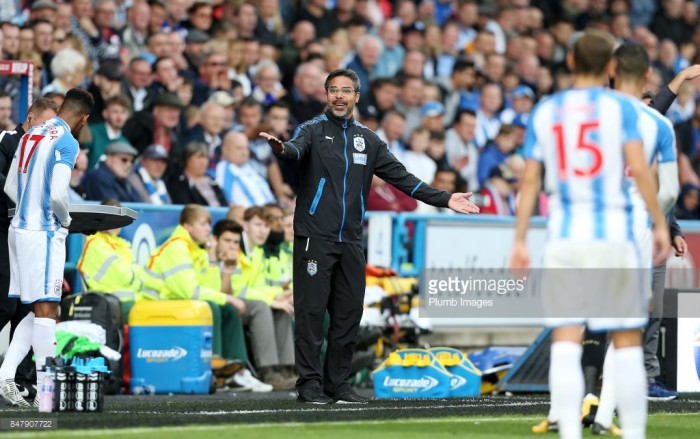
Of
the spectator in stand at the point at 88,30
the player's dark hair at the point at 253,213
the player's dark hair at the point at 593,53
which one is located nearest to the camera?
the player's dark hair at the point at 593,53

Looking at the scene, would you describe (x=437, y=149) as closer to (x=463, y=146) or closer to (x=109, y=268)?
(x=463, y=146)

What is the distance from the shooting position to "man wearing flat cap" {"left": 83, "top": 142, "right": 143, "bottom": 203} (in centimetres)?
1386

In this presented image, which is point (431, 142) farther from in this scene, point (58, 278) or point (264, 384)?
point (58, 278)

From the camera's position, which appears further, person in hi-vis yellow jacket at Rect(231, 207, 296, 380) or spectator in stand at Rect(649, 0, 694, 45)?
spectator in stand at Rect(649, 0, 694, 45)

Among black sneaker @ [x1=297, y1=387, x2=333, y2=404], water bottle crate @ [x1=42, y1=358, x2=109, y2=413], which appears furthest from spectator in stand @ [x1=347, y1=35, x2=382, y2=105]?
water bottle crate @ [x1=42, y1=358, x2=109, y2=413]

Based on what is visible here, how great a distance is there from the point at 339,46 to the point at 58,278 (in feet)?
31.3

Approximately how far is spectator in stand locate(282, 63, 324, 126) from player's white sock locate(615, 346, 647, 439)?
11091 mm

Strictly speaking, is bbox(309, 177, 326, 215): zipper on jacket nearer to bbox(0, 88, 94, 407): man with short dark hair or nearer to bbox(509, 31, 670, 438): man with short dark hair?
bbox(0, 88, 94, 407): man with short dark hair

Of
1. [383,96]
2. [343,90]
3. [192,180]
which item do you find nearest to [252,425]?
[343,90]

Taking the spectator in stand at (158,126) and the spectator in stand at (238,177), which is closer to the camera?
the spectator in stand at (158,126)

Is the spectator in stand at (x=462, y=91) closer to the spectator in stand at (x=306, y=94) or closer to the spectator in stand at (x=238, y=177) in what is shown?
the spectator in stand at (x=306, y=94)

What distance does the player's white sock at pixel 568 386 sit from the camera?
6.64 metres

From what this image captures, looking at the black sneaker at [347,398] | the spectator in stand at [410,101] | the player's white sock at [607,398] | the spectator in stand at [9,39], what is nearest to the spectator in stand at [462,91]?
the spectator in stand at [410,101]

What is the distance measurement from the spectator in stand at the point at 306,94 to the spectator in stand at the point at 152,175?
313 centimetres
